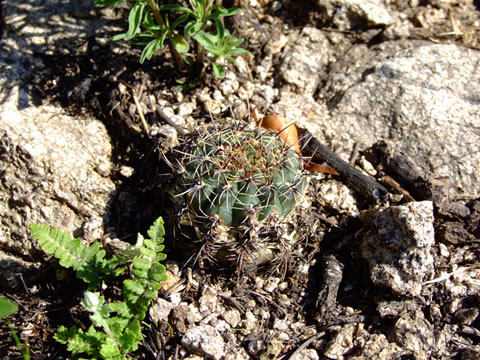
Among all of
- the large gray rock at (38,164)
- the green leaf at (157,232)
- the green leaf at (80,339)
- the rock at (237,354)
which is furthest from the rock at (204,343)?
the large gray rock at (38,164)

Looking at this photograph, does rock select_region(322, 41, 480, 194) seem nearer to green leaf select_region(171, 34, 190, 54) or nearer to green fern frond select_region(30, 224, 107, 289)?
green leaf select_region(171, 34, 190, 54)

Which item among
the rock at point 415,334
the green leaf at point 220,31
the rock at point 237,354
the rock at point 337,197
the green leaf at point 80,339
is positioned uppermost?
the green leaf at point 220,31

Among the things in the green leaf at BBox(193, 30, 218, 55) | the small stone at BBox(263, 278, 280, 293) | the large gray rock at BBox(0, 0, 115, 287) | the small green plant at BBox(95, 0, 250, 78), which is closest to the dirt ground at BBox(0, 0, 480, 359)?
the small stone at BBox(263, 278, 280, 293)

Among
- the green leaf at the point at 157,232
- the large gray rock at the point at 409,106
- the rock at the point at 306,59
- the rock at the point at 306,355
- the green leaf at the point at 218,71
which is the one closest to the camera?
the green leaf at the point at 157,232

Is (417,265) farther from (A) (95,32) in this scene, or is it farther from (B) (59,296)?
(A) (95,32)

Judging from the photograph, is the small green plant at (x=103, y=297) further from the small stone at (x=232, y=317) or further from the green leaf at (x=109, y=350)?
the small stone at (x=232, y=317)
